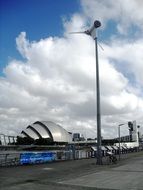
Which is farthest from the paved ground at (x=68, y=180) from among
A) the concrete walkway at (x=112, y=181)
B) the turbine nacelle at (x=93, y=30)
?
the turbine nacelle at (x=93, y=30)

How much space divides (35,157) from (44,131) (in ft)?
354

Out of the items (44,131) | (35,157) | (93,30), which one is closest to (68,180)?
(35,157)

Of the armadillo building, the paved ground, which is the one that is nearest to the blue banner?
the paved ground

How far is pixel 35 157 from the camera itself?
46.2 m

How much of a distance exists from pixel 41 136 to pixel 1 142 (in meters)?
40.2

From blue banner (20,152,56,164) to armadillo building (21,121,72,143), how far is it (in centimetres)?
10045

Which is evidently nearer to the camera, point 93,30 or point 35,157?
point 35,157

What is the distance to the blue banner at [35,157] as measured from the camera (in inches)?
1722

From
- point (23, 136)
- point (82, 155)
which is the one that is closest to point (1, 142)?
point (23, 136)

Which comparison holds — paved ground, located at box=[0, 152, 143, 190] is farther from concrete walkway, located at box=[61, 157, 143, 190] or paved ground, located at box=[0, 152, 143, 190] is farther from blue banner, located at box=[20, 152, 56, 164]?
blue banner, located at box=[20, 152, 56, 164]

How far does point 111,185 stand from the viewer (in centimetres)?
2289

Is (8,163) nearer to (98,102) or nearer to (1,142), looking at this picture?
(98,102)

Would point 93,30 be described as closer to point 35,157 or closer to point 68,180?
point 35,157

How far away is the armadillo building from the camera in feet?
500
